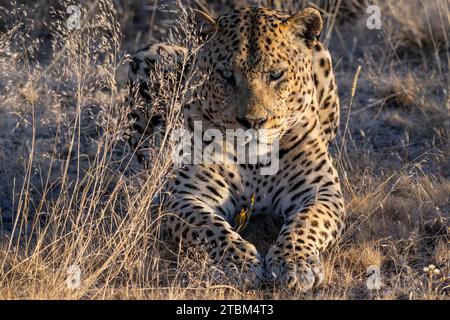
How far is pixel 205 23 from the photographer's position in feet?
22.6

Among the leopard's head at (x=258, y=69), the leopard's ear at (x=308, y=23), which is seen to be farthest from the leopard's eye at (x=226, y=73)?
the leopard's ear at (x=308, y=23)

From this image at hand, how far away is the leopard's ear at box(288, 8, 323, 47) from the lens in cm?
675

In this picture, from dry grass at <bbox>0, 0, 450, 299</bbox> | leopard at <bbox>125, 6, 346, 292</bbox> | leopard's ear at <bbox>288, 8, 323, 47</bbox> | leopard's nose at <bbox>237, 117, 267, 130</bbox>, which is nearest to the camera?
dry grass at <bbox>0, 0, 450, 299</bbox>

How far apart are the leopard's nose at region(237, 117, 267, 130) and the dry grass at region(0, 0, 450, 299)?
422 mm

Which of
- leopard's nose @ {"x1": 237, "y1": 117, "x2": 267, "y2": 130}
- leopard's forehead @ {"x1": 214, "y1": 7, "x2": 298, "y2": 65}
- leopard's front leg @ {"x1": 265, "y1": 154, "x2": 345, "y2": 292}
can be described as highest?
leopard's forehead @ {"x1": 214, "y1": 7, "x2": 298, "y2": 65}

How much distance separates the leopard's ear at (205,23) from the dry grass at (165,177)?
0.51m

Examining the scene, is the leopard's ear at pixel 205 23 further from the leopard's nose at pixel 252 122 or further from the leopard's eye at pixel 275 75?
the leopard's nose at pixel 252 122

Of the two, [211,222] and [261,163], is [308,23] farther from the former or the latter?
[211,222]

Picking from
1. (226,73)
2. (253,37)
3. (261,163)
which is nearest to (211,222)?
(261,163)

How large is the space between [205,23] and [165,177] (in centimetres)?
113

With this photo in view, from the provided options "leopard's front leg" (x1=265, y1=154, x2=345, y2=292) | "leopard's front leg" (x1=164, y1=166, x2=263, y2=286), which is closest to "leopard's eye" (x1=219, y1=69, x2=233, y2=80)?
"leopard's front leg" (x1=164, y1=166, x2=263, y2=286)

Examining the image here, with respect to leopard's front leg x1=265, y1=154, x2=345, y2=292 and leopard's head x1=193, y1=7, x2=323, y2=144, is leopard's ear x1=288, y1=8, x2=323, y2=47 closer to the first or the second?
leopard's head x1=193, y1=7, x2=323, y2=144

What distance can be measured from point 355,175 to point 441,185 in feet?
2.41
